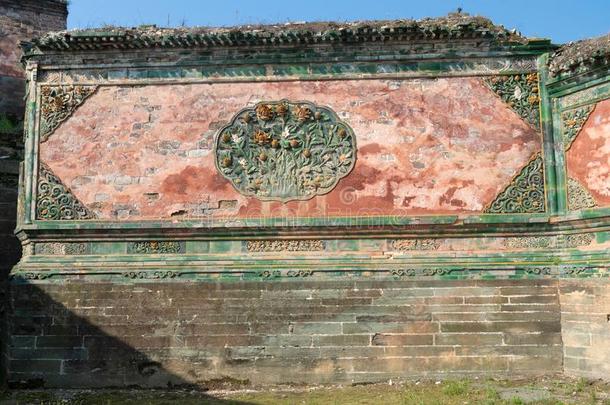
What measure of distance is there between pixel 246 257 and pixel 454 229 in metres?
3.23

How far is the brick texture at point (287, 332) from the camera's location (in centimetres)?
897

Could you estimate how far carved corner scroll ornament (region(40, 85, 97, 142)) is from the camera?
9984 millimetres

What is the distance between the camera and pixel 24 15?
1354cm

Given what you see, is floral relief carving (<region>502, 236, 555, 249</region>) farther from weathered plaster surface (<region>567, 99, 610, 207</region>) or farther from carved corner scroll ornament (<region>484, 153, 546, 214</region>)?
weathered plaster surface (<region>567, 99, 610, 207</region>)

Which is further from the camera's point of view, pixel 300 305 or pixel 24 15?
pixel 24 15

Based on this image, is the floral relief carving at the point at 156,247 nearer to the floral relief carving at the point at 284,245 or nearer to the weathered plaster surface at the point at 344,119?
the weathered plaster surface at the point at 344,119

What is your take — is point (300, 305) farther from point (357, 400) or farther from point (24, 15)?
point (24, 15)

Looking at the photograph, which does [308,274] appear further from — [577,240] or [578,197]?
[578,197]

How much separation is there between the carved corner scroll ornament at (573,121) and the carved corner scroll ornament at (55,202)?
749 centimetres

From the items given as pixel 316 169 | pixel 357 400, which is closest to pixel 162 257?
pixel 316 169

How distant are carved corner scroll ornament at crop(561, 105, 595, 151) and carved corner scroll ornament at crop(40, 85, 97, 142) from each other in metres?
7.55

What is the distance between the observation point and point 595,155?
356 inches

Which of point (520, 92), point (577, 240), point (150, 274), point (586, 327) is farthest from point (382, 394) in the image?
point (520, 92)

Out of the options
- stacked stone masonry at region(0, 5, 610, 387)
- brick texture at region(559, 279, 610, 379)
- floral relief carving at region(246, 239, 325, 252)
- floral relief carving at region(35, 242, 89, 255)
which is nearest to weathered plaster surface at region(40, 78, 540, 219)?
A: stacked stone masonry at region(0, 5, 610, 387)
